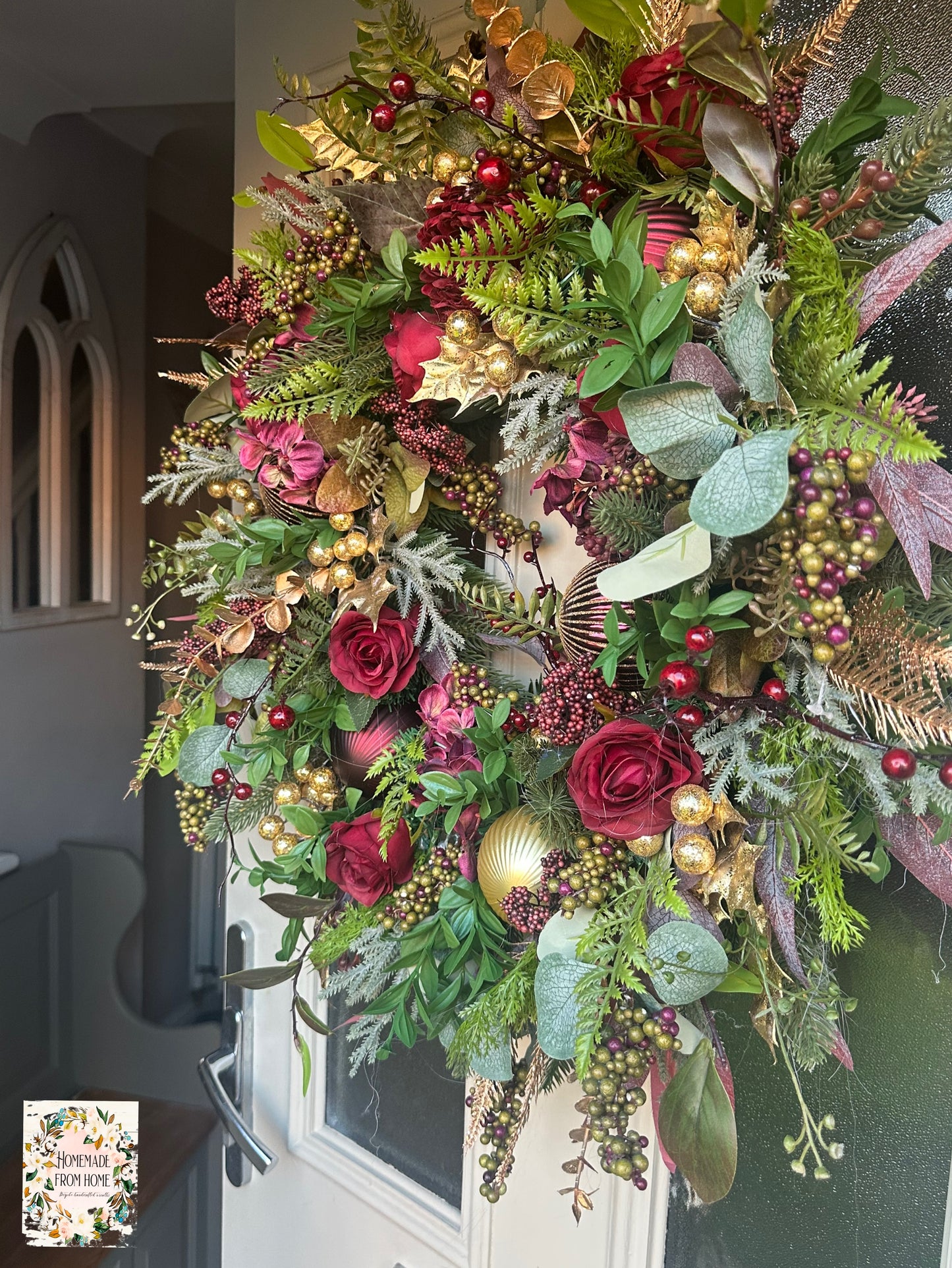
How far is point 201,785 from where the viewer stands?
0.76 meters

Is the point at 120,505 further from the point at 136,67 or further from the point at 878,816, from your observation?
the point at 878,816

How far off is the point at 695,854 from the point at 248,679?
45cm

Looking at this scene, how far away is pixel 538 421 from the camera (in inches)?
21.9

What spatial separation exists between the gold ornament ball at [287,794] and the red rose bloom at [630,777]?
0.31 meters

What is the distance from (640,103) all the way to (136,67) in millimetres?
1485

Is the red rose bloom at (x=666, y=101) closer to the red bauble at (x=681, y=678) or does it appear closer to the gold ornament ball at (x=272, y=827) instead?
the red bauble at (x=681, y=678)

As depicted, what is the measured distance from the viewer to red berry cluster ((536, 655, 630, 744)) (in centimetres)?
55

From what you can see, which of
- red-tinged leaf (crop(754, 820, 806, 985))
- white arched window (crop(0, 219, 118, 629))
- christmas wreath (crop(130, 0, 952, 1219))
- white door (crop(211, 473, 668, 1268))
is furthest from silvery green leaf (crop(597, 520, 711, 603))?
white arched window (crop(0, 219, 118, 629))

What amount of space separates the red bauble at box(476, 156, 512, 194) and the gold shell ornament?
479 millimetres

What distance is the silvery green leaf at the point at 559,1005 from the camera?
1.65 feet

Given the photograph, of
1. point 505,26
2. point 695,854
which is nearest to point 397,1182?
point 695,854

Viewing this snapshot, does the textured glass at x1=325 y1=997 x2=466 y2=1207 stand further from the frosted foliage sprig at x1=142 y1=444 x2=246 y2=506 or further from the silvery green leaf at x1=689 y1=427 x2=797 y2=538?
the silvery green leaf at x1=689 y1=427 x2=797 y2=538

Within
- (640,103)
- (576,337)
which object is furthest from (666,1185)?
(640,103)

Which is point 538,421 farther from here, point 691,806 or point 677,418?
point 691,806
